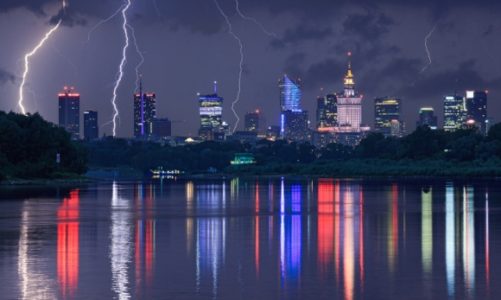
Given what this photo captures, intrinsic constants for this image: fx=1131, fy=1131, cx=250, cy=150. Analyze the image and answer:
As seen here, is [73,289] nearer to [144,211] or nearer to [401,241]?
[401,241]

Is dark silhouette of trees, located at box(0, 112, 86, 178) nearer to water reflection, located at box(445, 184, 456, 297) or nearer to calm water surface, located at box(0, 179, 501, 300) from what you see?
calm water surface, located at box(0, 179, 501, 300)

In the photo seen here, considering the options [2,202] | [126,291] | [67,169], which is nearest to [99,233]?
[126,291]

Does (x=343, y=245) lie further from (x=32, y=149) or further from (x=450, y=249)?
(x=32, y=149)

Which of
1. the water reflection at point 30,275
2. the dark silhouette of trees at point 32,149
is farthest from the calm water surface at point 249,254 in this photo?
the dark silhouette of trees at point 32,149

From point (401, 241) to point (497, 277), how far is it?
11.4 metres

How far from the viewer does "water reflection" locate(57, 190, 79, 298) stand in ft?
91.5

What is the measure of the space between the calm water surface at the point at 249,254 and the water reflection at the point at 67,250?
0.17ft

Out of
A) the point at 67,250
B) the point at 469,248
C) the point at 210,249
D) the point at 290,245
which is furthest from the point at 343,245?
the point at 67,250

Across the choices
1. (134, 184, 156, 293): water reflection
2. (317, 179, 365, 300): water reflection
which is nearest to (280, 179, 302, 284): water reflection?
(317, 179, 365, 300): water reflection

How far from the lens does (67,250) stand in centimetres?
3666

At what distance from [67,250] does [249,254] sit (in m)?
5.98

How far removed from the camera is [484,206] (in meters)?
66.9

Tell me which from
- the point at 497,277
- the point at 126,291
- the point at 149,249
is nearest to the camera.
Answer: the point at 126,291

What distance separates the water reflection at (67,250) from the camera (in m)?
27.9
